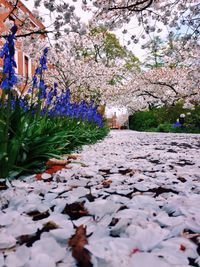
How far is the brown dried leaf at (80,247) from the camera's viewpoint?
93 cm

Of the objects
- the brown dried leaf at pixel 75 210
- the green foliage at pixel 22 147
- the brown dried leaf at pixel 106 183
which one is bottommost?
the brown dried leaf at pixel 75 210

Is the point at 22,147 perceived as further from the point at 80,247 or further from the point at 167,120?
the point at 167,120

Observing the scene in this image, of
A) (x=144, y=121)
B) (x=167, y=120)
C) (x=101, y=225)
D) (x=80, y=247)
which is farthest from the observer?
(x=144, y=121)

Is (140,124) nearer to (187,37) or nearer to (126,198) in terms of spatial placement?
(187,37)

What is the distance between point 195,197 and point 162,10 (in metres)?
5.78

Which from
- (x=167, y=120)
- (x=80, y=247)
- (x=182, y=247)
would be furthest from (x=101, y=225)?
(x=167, y=120)

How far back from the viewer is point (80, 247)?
3.30 ft

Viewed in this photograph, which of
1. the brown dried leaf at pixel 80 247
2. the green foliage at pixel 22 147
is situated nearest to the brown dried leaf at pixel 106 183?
the green foliage at pixel 22 147

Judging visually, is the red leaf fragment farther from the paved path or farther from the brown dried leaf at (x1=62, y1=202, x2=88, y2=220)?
the brown dried leaf at (x1=62, y1=202, x2=88, y2=220)

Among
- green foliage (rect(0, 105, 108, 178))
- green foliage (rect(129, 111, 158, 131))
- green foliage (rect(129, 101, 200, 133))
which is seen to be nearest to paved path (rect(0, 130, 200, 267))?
green foliage (rect(0, 105, 108, 178))

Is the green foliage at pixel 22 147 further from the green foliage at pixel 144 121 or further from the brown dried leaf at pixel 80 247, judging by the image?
the green foliage at pixel 144 121

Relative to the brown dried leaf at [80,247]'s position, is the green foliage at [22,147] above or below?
above

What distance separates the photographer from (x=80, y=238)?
3.52ft

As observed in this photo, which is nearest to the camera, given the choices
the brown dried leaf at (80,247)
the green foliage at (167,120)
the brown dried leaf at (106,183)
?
the brown dried leaf at (80,247)
